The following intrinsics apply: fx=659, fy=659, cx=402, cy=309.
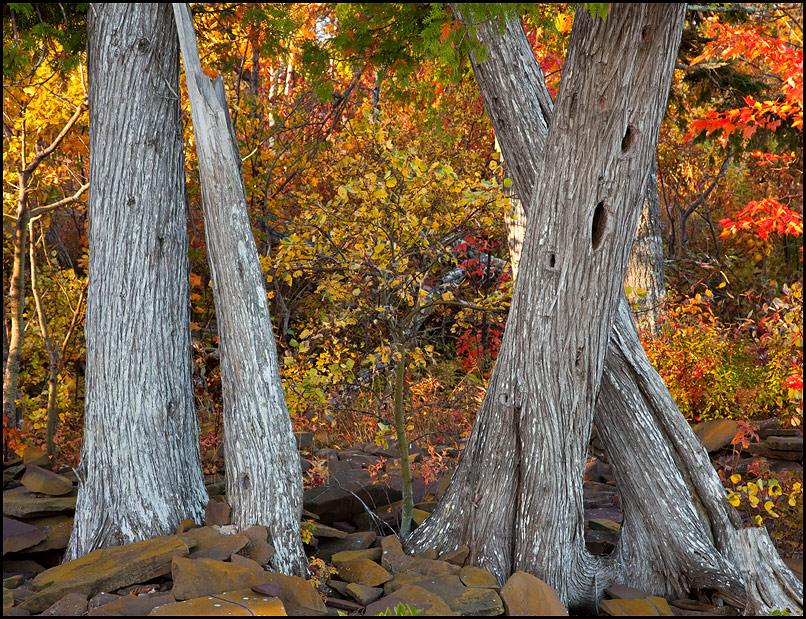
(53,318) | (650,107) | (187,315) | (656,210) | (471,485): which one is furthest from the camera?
(656,210)

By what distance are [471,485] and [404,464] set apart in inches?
28.1

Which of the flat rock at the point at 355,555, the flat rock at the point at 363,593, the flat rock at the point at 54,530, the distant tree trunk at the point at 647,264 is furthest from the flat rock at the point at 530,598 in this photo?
the distant tree trunk at the point at 647,264

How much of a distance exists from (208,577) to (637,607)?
2255 millimetres

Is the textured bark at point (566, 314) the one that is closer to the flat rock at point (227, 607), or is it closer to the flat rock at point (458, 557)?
the flat rock at point (458, 557)

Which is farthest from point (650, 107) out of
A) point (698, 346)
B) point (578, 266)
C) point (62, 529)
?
point (62, 529)

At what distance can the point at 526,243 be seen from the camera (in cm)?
367

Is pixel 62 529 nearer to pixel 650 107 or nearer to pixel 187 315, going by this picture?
pixel 187 315

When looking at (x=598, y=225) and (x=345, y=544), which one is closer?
(x=598, y=225)

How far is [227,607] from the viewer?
2.88 metres

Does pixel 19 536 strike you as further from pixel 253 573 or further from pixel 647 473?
pixel 647 473

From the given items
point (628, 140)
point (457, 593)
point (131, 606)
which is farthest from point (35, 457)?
point (628, 140)

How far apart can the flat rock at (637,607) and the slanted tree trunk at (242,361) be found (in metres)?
1.70

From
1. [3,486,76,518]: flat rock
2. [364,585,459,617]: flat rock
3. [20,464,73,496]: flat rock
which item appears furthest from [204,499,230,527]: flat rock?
[20,464,73,496]: flat rock

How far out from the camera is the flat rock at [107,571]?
3.15 meters
